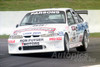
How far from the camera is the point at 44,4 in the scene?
30.3m

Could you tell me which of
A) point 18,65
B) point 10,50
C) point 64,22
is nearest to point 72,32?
point 64,22

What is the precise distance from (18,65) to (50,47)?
5.38 feet

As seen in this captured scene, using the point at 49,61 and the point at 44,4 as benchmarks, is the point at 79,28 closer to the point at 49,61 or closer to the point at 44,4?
the point at 49,61

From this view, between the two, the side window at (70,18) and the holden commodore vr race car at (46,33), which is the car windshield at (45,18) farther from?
the side window at (70,18)

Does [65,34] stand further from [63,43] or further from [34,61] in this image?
[34,61]

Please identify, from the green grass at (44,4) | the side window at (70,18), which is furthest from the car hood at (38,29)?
the green grass at (44,4)

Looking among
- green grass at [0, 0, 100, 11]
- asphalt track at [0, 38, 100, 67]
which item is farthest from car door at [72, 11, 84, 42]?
green grass at [0, 0, 100, 11]

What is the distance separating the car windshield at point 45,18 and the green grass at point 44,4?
1597 cm

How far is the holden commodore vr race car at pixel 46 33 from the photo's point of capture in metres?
11.5

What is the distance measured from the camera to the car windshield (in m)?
12.8

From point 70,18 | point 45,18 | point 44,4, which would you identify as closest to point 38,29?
point 45,18

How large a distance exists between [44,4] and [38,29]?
18628mm

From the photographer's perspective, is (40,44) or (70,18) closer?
(40,44)

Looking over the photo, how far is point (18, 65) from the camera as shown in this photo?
399 inches
